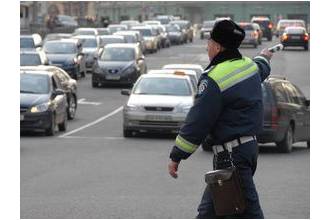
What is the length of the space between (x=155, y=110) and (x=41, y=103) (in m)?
2.44

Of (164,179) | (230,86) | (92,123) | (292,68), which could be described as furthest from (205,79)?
(292,68)

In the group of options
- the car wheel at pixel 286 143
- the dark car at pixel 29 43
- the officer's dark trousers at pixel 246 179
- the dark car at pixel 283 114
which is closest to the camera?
the officer's dark trousers at pixel 246 179

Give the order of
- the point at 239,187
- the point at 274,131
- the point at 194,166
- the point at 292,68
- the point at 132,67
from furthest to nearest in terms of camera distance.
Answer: the point at 292,68 → the point at 132,67 → the point at 274,131 → the point at 194,166 → the point at 239,187

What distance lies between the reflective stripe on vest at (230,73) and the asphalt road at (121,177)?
4690 mm

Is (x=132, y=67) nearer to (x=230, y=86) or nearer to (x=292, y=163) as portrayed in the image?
(x=292, y=163)

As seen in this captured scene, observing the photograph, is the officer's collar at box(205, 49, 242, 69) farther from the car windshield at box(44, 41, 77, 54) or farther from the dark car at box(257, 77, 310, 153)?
the car windshield at box(44, 41, 77, 54)

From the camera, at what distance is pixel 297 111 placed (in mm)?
21625

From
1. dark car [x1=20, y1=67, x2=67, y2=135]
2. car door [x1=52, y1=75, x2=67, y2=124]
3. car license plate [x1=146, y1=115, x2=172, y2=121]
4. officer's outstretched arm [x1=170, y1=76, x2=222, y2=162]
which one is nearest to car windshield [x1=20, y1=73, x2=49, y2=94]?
dark car [x1=20, y1=67, x2=67, y2=135]

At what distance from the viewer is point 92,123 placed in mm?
27453

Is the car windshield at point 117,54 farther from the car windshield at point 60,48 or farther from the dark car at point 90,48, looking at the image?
the dark car at point 90,48

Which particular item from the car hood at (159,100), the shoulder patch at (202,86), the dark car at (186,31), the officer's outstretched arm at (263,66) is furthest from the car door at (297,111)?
the dark car at (186,31)

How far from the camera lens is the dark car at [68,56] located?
4278cm

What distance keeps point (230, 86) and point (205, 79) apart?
163mm

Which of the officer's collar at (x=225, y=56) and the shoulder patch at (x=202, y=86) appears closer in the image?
the shoulder patch at (x=202, y=86)
